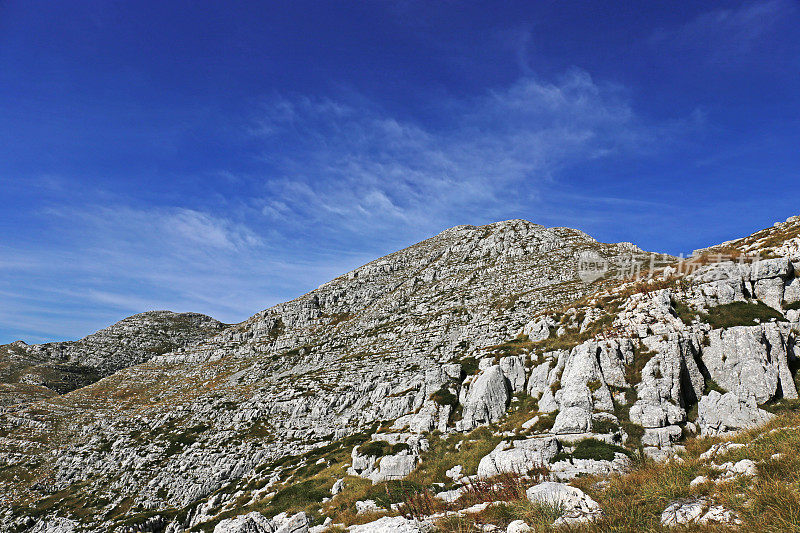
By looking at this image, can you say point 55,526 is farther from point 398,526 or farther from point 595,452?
point 595,452

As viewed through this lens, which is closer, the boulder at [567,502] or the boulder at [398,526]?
the boulder at [567,502]

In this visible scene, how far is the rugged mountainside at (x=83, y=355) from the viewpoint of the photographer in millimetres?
121562

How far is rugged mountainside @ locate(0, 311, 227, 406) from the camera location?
12156 cm

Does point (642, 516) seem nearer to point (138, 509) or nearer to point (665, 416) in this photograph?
point (665, 416)

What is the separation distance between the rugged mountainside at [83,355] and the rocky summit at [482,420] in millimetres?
20132

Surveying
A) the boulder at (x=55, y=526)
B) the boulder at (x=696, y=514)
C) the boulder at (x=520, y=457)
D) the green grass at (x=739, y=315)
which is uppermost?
the green grass at (x=739, y=315)

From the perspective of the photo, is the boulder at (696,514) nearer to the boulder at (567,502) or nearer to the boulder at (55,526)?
A: the boulder at (567,502)

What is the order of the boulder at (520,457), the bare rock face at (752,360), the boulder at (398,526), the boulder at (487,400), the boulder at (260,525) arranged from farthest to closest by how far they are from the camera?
1. the boulder at (487,400)
2. the bare rock face at (752,360)
3. the boulder at (260,525)
4. the boulder at (520,457)
5. the boulder at (398,526)

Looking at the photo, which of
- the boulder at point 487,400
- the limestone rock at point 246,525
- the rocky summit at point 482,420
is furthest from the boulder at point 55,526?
the boulder at point 487,400

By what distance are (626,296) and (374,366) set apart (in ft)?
193

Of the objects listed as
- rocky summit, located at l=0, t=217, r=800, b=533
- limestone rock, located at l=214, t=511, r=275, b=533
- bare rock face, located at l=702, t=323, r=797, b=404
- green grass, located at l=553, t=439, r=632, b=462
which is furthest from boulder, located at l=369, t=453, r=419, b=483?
bare rock face, located at l=702, t=323, r=797, b=404

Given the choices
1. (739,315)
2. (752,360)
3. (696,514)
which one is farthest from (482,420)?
(696,514)

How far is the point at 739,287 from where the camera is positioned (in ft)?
80.5

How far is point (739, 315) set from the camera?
2266 centimetres
